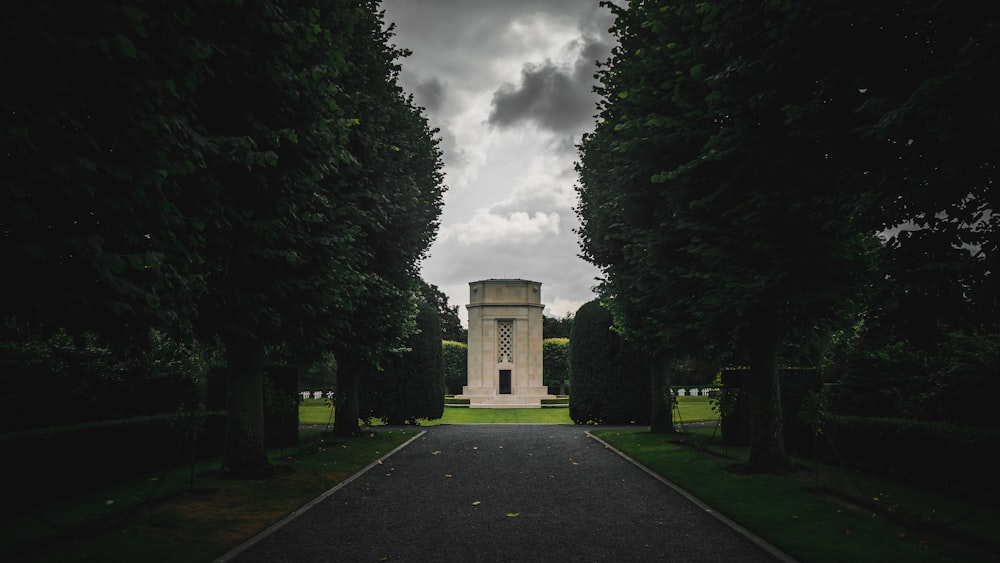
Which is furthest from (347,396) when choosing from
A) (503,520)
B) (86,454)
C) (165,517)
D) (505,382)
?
(505,382)

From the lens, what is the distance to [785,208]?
10.2m

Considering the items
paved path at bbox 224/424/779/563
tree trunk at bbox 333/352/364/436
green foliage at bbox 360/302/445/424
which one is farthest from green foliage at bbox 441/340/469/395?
paved path at bbox 224/424/779/563

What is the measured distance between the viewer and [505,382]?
45.8 meters

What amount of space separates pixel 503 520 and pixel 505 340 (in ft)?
121

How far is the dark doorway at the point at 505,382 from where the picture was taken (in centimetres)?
4557

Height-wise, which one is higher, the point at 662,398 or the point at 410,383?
the point at 410,383

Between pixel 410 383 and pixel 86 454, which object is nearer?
pixel 86 454

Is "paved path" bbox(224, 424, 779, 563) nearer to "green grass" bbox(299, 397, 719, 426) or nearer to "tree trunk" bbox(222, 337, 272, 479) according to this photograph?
"tree trunk" bbox(222, 337, 272, 479)

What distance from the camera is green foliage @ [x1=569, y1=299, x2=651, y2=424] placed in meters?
26.1

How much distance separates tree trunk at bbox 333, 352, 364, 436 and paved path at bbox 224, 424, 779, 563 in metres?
5.46

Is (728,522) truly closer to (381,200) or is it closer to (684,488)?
(684,488)

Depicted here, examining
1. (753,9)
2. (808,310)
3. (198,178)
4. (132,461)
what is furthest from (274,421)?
(753,9)

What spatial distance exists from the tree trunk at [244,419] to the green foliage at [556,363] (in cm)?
3967

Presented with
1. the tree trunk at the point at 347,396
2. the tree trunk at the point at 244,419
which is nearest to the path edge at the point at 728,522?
the tree trunk at the point at 244,419
